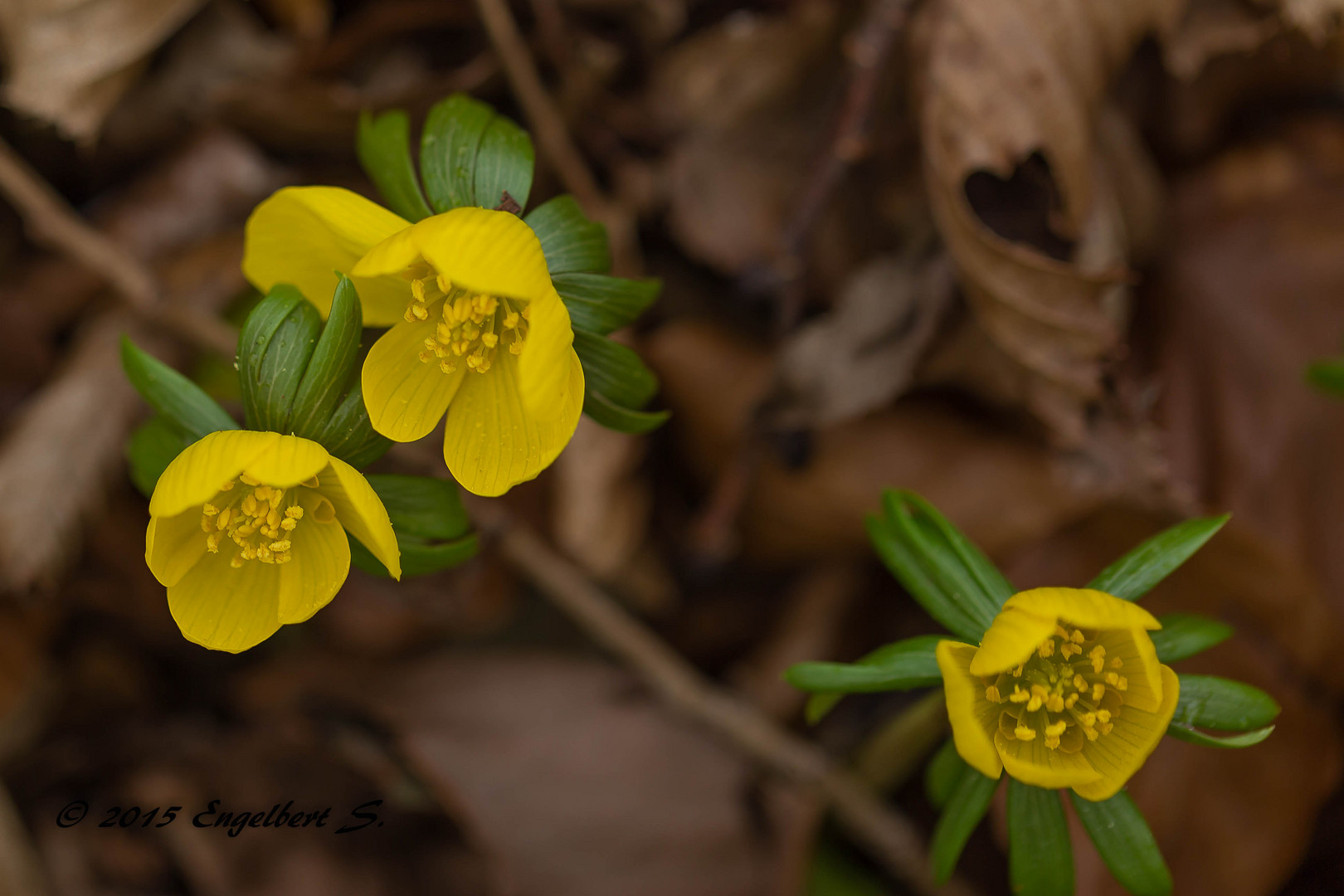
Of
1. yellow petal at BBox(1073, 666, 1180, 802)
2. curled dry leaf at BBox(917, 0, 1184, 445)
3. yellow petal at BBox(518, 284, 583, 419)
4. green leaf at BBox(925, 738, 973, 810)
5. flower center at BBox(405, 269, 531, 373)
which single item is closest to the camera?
yellow petal at BBox(518, 284, 583, 419)

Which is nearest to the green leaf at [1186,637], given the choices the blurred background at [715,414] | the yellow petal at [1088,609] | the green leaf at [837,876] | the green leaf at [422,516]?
the yellow petal at [1088,609]

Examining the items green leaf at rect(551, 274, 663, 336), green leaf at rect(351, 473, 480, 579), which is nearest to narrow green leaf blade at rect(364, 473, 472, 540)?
green leaf at rect(351, 473, 480, 579)

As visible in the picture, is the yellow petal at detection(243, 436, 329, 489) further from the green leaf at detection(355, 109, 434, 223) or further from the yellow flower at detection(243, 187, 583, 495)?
the green leaf at detection(355, 109, 434, 223)

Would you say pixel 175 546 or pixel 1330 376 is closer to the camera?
pixel 175 546

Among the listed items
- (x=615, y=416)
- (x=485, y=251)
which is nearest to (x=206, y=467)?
(x=485, y=251)

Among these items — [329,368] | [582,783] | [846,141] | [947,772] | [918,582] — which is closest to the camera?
[329,368]

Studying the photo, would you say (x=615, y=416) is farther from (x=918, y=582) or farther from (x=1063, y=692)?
(x=1063, y=692)
